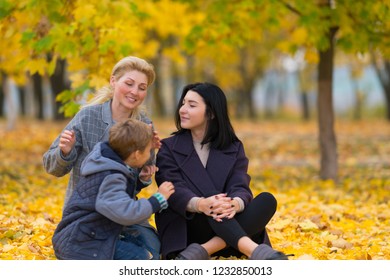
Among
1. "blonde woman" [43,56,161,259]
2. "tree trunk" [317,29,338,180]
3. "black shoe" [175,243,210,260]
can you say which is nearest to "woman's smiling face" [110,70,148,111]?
"blonde woman" [43,56,161,259]

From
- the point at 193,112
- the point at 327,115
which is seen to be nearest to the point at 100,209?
the point at 193,112

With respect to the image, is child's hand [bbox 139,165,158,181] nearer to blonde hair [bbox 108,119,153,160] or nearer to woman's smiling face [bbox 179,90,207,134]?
blonde hair [bbox 108,119,153,160]

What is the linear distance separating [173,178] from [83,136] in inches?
30.5

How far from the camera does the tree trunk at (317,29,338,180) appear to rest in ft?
34.8

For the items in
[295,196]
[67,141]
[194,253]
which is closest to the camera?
[194,253]

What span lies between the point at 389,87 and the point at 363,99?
13.0 meters

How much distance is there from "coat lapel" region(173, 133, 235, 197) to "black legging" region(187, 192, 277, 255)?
24 cm

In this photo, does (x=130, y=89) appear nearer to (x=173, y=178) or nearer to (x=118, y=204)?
(x=173, y=178)

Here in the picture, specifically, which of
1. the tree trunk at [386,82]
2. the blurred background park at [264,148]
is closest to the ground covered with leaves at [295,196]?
the blurred background park at [264,148]

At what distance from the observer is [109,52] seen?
7.98 metres

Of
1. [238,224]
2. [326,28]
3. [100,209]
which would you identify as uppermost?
[326,28]

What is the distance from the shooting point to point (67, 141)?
195 inches

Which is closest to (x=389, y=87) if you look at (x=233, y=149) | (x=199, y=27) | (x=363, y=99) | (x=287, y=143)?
(x=287, y=143)

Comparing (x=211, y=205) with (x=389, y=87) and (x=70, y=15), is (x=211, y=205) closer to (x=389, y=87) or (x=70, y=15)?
(x=70, y=15)
